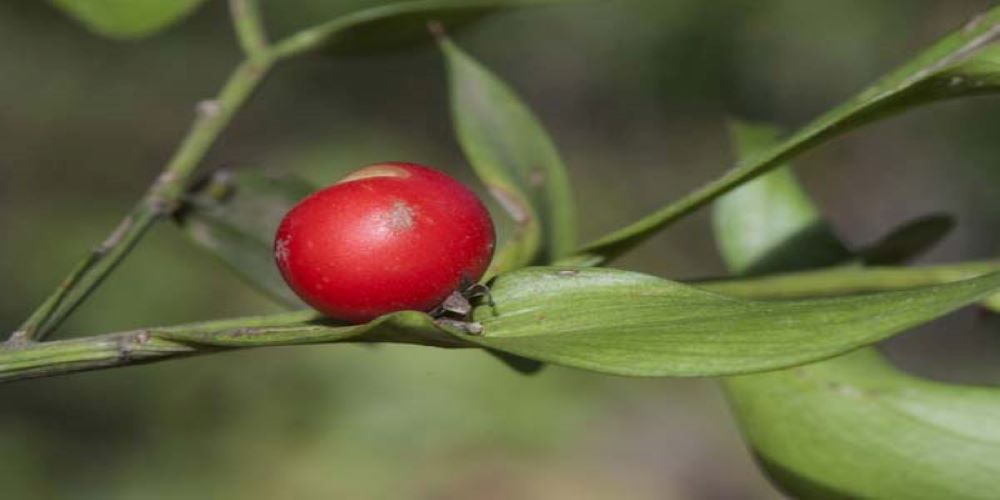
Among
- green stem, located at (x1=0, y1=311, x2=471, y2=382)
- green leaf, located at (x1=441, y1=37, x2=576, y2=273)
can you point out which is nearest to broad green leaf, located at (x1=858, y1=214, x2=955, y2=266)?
green leaf, located at (x1=441, y1=37, x2=576, y2=273)

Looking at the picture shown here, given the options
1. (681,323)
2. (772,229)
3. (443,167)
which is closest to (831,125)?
(681,323)

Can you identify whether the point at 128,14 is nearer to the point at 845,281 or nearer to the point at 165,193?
the point at 165,193

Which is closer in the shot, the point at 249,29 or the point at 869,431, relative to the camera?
the point at 869,431

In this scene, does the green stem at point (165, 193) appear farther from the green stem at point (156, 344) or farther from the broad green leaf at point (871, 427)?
the broad green leaf at point (871, 427)

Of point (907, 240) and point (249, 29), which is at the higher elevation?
point (249, 29)

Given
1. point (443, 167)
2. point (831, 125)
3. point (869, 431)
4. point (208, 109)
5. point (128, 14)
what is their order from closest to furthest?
point (831, 125)
point (869, 431)
point (208, 109)
point (128, 14)
point (443, 167)

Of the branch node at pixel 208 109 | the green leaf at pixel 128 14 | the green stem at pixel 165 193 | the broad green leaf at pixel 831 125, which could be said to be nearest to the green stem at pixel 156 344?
the green stem at pixel 165 193
